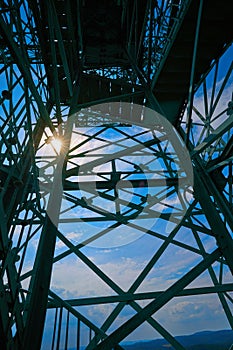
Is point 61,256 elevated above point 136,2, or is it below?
below

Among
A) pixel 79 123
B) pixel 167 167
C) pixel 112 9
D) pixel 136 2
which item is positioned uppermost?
pixel 112 9

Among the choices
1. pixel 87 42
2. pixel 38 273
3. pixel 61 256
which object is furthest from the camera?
pixel 87 42

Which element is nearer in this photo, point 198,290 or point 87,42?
point 198,290

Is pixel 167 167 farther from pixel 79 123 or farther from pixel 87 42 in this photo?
pixel 87 42

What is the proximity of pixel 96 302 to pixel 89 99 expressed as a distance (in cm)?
657

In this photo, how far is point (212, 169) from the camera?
7.88 metres

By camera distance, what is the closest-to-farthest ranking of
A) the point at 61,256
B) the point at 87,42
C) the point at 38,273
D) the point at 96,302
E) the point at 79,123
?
the point at 38,273
the point at 96,302
the point at 61,256
the point at 87,42
the point at 79,123

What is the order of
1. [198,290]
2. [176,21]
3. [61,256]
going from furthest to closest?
[176,21], [61,256], [198,290]

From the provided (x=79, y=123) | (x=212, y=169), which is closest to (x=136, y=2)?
(x=79, y=123)

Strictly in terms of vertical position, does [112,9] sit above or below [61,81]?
above

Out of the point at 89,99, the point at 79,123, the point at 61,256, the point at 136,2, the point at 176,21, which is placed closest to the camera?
the point at 61,256

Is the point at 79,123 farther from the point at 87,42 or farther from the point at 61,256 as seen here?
the point at 61,256

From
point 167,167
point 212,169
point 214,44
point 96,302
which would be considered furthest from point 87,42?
point 96,302

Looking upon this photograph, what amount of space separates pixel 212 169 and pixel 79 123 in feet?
16.7
